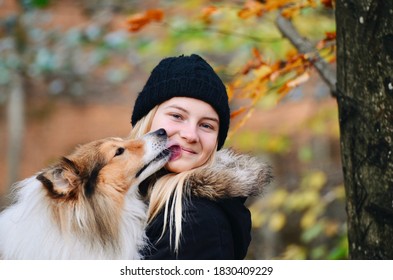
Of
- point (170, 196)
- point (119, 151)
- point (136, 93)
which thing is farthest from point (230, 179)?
point (136, 93)

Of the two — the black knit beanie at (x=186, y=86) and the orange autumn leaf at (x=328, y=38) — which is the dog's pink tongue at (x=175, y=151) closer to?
the black knit beanie at (x=186, y=86)

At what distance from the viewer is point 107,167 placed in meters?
2.95

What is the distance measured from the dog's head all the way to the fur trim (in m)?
0.23

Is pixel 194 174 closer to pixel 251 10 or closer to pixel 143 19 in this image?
pixel 251 10

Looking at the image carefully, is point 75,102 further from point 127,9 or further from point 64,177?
point 64,177

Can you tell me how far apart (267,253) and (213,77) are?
4681 millimetres

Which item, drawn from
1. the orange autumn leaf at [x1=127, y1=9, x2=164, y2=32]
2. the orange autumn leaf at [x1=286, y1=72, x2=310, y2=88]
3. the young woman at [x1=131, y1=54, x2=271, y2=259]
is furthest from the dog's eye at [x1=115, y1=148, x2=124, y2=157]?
the orange autumn leaf at [x1=127, y1=9, x2=164, y2=32]

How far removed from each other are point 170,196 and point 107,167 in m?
0.39

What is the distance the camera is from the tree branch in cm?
367

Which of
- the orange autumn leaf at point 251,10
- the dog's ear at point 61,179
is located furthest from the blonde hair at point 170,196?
the orange autumn leaf at point 251,10

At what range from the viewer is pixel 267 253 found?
7.29 metres

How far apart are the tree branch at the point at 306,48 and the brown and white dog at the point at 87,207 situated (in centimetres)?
124

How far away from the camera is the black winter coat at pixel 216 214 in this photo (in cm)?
260

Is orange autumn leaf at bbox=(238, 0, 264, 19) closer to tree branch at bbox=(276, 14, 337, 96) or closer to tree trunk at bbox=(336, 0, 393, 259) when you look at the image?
tree branch at bbox=(276, 14, 337, 96)
